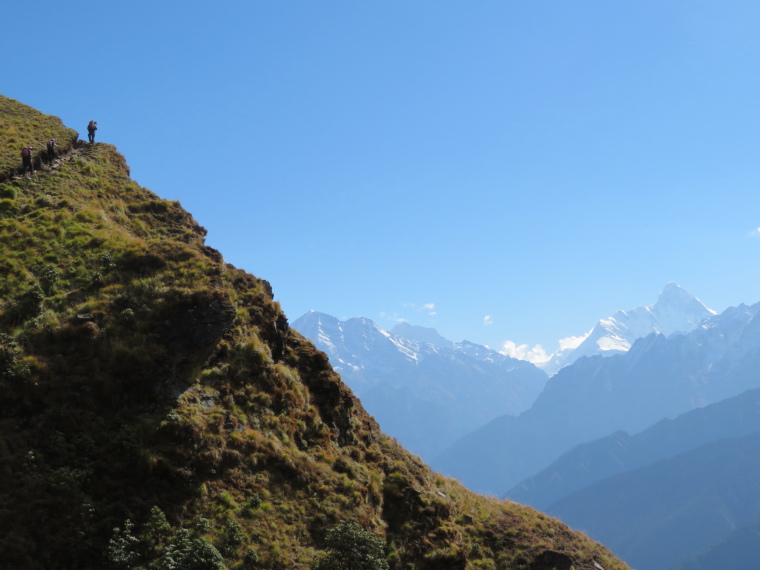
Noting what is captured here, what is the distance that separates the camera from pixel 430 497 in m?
29.7

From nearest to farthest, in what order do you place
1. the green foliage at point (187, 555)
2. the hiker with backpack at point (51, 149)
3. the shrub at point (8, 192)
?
1. the green foliage at point (187, 555)
2. the shrub at point (8, 192)
3. the hiker with backpack at point (51, 149)

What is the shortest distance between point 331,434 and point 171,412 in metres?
9.71

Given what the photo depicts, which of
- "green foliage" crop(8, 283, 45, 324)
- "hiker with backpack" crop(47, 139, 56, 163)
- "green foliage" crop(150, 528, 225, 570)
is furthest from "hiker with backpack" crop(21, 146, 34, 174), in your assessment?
"green foliage" crop(150, 528, 225, 570)

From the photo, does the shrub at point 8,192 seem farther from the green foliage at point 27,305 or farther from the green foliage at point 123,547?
the green foliage at point 123,547

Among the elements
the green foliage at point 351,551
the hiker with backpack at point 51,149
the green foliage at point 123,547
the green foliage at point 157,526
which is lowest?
the green foliage at point 123,547

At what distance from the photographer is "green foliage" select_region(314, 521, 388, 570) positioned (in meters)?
21.2

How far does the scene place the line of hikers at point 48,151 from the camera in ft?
116

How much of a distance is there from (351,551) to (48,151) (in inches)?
1371

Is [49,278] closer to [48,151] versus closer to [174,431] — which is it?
[174,431]

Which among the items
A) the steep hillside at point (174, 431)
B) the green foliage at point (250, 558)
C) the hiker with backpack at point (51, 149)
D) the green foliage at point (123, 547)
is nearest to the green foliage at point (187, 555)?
the steep hillside at point (174, 431)

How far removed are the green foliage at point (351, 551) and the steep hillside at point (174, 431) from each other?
13cm

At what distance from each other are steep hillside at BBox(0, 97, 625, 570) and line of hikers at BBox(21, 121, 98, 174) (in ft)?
3.19

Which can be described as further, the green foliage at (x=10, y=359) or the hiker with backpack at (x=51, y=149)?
the hiker with backpack at (x=51, y=149)

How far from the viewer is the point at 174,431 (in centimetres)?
2177
